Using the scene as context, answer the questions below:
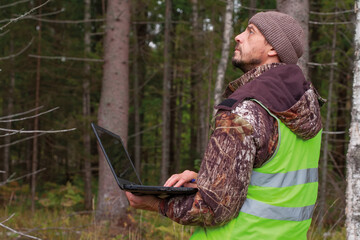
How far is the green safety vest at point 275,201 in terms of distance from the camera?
1844mm

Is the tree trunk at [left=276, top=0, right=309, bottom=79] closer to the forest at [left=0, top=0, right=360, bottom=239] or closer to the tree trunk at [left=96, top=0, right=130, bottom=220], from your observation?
Result: the forest at [left=0, top=0, right=360, bottom=239]

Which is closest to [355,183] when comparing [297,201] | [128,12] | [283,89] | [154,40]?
[297,201]

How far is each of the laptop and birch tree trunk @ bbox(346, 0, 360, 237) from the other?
2.03m

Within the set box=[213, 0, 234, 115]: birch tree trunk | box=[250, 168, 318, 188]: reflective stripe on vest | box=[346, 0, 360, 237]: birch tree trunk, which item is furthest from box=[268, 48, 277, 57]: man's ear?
box=[213, 0, 234, 115]: birch tree trunk

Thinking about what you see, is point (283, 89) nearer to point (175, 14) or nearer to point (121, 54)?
point (121, 54)

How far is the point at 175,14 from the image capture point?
1717 centimetres

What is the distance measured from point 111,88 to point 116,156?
5.81 m

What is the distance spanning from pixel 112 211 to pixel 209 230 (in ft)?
20.3

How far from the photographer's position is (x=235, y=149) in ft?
5.76

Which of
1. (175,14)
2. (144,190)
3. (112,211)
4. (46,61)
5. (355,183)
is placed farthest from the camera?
(175,14)

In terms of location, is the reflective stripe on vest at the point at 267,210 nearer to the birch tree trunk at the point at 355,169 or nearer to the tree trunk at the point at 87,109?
the birch tree trunk at the point at 355,169

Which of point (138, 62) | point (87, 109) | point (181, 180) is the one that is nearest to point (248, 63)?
point (181, 180)

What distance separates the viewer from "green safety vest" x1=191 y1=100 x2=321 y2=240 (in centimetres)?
184

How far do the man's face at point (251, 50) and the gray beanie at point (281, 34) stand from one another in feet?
0.11
